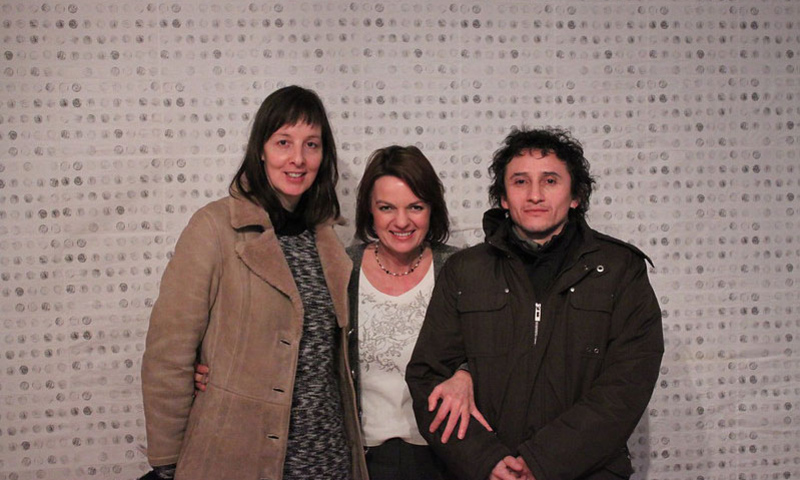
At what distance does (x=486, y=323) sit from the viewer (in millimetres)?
1840

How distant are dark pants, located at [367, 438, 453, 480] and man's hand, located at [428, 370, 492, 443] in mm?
254

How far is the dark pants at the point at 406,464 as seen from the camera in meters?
2.03

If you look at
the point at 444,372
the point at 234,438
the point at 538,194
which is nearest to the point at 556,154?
the point at 538,194

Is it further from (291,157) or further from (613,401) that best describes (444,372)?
(291,157)

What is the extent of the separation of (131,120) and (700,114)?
224 cm

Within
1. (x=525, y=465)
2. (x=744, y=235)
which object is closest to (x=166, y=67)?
(x=525, y=465)

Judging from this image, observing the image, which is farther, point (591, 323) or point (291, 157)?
point (291, 157)

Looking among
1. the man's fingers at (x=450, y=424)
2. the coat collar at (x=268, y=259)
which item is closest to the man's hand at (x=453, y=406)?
the man's fingers at (x=450, y=424)

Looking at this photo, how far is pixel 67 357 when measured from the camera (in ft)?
8.16

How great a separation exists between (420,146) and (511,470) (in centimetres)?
131

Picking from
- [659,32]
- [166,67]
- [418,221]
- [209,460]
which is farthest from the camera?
[659,32]

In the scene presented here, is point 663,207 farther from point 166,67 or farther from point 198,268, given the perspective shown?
point 166,67

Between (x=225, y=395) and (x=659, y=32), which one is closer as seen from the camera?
(x=225, y=395)

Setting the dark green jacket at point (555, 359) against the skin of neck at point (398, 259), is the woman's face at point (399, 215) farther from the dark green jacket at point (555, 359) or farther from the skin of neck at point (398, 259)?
the dark green jacket at point (555, 359)
